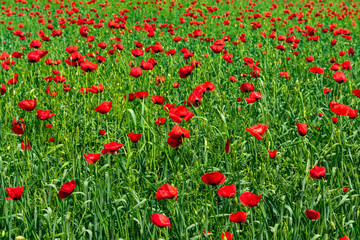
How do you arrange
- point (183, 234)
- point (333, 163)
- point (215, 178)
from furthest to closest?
point (333, 163), point (183, 234), point (215, 178)

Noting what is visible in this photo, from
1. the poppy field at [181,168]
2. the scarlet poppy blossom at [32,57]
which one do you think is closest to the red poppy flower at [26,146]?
the poppy field at [181,168]

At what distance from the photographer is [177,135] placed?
1402 millimetres

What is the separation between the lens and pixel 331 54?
430cm

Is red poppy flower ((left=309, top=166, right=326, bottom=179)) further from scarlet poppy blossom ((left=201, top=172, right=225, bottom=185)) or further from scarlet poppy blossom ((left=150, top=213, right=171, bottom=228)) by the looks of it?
scarlet poppy blossom ((left=150, top=213, right=171, bottom=228))

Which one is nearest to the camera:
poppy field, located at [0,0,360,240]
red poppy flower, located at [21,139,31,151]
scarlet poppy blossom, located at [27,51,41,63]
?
poppy field, located at [0,0,360,240]

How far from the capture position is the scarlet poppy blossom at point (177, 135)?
139 centimetres

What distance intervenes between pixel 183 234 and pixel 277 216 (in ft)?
1.32

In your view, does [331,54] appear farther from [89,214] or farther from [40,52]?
[89,214]

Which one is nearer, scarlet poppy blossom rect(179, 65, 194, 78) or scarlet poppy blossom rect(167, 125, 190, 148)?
scarlet poppy blossom rect(167, 125, 190, 148)

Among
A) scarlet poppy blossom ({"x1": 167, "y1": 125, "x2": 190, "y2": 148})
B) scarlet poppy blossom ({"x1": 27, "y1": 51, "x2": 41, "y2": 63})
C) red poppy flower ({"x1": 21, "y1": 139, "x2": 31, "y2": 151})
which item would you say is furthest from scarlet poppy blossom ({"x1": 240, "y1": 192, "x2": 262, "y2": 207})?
scarlet poppy blossom ({"x1": 27, "y1": 51, "x2": 41, "y2": 63})

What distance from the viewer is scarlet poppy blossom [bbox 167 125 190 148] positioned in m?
1.39

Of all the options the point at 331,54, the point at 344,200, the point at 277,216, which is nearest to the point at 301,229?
the point at 277,216

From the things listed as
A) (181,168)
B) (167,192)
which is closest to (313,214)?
(167,192)

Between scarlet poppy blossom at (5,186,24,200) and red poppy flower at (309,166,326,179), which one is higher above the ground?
red poppy flower at (309,166,326,179)
